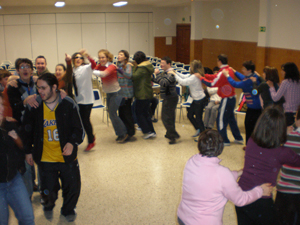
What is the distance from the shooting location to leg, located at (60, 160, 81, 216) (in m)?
2.86

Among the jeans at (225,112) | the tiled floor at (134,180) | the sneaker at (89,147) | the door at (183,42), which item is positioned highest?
the door at (183,42)

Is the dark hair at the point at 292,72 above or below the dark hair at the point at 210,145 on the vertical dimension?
above

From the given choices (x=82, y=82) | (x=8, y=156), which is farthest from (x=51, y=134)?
(x=82, y=82)

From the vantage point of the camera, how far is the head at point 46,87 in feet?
8.73

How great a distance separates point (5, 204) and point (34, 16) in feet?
45.1

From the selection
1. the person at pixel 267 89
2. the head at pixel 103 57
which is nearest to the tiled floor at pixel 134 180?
the person at pixel 267 89

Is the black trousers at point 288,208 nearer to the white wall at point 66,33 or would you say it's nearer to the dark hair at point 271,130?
the dark hair at point 271,130

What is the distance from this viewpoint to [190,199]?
75.0 inches

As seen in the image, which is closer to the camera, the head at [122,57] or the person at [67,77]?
the person at [67,77]

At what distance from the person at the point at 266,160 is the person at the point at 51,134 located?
162cm

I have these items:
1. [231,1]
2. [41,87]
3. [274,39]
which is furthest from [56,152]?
[231,1]

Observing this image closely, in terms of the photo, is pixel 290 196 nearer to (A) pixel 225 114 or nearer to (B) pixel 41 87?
(B) pixel 41 87

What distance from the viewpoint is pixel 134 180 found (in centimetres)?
403

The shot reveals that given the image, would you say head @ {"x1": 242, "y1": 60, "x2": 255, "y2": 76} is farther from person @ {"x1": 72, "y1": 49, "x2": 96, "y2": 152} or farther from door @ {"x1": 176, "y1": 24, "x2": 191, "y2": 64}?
door @ {"x1": 176, "y1": 24, "x2": 191, "y2": 64}
